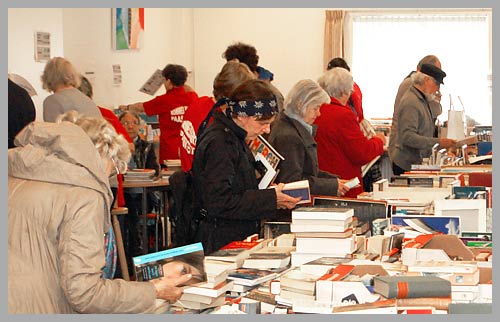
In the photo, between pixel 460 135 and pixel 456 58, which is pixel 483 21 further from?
pixel 460 135

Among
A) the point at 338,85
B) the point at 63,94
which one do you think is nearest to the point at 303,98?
the point at 338,85

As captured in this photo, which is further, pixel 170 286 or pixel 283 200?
pixel 283 200

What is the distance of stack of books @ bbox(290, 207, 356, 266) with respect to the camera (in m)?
3.45

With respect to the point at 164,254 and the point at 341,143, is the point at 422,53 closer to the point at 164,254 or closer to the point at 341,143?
the point at 341,143

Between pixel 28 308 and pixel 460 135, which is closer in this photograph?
pixel 28 308

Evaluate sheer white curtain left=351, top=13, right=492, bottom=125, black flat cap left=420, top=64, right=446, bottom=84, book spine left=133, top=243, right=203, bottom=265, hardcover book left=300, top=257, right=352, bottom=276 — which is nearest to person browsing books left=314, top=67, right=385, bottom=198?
black flat cap left=420, top=64, right=446, bottom=84

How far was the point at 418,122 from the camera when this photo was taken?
7250mm

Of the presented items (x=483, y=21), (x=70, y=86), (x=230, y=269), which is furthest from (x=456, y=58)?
(x=230, y=269)

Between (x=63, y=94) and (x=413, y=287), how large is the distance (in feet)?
12.6

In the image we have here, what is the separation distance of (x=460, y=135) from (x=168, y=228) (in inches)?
108

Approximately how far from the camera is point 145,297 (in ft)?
9.29

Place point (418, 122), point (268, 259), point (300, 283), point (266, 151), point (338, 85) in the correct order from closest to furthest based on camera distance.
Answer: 1. point (300, 283)
2. point (268, 259)
3. point (266, 151)
4. point (338, 85)
5. point (418, 122)

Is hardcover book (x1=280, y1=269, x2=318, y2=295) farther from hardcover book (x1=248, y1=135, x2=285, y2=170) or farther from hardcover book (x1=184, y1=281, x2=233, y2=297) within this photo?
hardcover book (x1=248, y1=135, x2=285, y2=170)

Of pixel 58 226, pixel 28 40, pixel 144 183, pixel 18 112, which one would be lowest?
pixel 144 183
